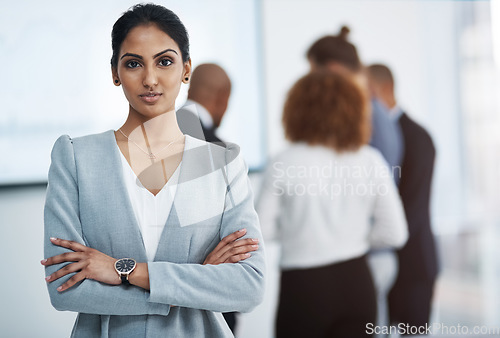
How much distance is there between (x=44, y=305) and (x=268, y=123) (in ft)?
3.21

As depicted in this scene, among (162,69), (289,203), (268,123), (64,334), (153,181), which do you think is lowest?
(64,334)

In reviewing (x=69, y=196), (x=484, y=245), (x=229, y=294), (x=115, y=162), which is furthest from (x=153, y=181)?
(x=484, y=245)

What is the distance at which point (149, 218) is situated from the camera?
4.79 ft

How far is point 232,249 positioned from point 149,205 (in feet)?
0.93

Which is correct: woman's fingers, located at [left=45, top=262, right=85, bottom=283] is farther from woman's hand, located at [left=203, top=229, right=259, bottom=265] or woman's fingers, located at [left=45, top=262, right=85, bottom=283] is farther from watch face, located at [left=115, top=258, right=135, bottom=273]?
woman's hand, located at [left=203, top=229, right=259, bottom=265]

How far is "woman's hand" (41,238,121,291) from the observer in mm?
1259

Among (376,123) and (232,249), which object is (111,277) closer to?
(232,249)

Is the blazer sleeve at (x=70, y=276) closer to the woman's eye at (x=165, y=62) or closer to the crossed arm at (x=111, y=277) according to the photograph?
the crossed arm at (x=111, y=277)

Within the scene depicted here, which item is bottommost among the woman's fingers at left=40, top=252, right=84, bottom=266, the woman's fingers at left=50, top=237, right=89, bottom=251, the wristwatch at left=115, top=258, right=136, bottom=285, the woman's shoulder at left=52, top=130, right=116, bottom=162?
the wristwatch at left=115, top=258, right=136, bottom=285

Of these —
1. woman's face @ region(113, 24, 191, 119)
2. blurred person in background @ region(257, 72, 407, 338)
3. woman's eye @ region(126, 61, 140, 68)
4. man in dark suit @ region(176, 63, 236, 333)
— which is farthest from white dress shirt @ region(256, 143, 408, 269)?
woman's eye @ region(126, 61, 140, 68)

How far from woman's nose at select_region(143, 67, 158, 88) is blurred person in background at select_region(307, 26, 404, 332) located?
0.71 m

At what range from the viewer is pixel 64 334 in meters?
1.62

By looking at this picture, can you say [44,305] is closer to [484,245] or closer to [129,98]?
[129,98]

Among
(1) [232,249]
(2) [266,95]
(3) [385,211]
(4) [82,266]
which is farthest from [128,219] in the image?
(3) [385,211]
